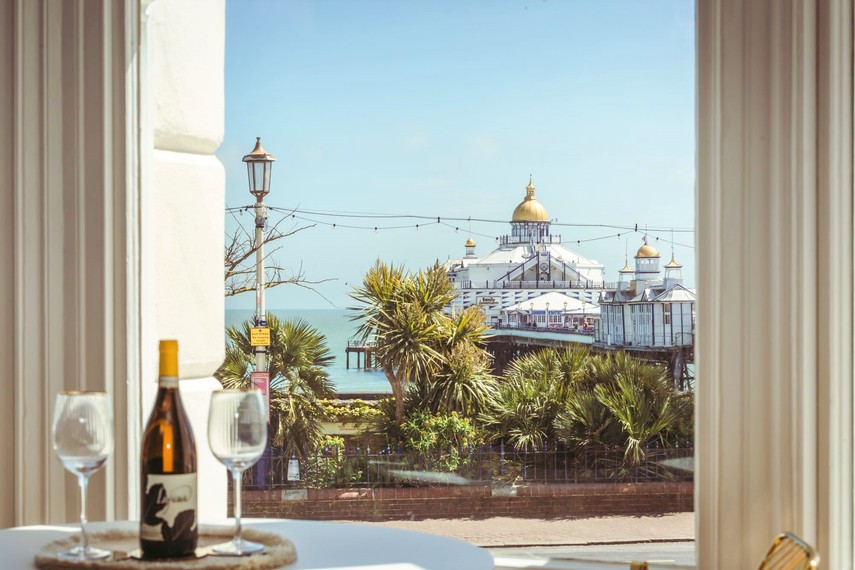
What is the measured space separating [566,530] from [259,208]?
104 centimetres

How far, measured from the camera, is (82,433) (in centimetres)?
115

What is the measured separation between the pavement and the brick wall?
16mm

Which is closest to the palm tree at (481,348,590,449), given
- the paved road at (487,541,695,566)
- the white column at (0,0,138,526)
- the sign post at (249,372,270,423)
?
the paved road at (487,541,695,566)

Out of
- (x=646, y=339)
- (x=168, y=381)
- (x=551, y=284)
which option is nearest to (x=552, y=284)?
(x=551, y=284)

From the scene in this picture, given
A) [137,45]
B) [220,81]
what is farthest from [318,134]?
[137,45]

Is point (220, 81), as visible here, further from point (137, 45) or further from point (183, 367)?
point (183, 367)

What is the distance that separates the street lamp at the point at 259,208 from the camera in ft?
7.18

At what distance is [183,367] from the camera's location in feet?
6.82

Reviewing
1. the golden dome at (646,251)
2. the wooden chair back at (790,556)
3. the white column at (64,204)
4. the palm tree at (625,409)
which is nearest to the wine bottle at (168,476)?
the white column at (64,204)

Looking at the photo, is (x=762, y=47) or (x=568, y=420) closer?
(x=762, y=47)

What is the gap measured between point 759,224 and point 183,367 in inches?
48.6

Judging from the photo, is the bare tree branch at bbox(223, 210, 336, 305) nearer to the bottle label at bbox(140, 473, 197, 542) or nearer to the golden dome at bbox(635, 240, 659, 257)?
the golden dome at bbox(635, 240, 659, 257)

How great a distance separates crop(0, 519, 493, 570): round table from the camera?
3.81 ft

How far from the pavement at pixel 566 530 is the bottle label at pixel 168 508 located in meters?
1.12
